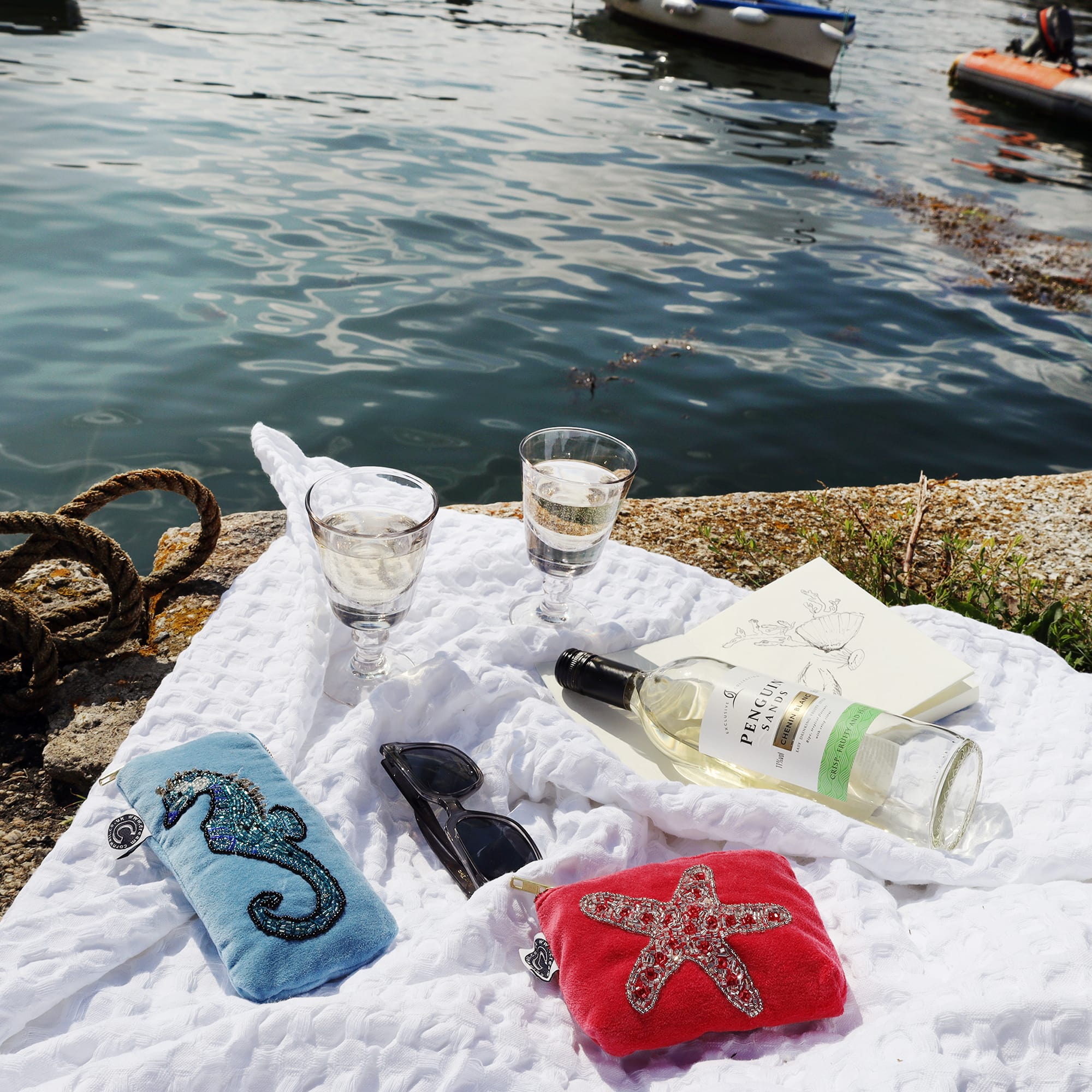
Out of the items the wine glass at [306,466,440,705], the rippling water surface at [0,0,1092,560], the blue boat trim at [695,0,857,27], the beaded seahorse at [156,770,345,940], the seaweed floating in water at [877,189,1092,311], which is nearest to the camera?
the beaded seahorse at [156,770,345,940]

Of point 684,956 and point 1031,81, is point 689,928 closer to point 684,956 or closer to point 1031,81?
point 684,956

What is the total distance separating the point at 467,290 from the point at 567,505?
5.09 meters

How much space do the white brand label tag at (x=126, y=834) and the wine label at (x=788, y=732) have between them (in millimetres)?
722

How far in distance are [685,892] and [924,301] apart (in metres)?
6.95

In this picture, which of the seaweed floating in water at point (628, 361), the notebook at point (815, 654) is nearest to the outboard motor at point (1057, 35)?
the seaweed floating in water at point (628, 361)

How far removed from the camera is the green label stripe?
1.12 metres

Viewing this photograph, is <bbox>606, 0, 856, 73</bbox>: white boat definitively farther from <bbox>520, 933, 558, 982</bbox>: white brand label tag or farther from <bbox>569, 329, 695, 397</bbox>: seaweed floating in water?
<bbox>520, 933, 558, 982</bbox>: white brand label tag

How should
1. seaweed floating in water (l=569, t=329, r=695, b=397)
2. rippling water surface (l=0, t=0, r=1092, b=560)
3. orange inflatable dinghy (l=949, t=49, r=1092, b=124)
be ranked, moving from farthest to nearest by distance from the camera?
orange inflatable dinghy (l=949, t=49, r=1092, b=124), seaweed floating in water (l=569, t=329, r=695, b=397), rippling water surface (l=0, t=0, r=1092, b=560)

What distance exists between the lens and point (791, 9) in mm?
16641

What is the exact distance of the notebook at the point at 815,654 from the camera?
1.34 metres

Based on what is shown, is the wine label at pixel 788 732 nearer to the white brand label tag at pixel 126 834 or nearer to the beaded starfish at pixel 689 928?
the beaded starfish at pixel 689 928

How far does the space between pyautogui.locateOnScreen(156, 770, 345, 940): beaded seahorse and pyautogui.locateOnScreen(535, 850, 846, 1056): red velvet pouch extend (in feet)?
0.79

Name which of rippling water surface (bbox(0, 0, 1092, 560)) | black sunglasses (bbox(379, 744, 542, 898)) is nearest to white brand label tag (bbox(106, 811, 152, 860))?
black sunglasses (bbox(379, 744, 542, 898))

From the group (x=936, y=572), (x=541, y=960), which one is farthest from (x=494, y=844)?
(x=936, y=572)
